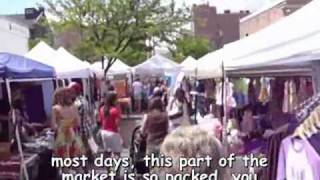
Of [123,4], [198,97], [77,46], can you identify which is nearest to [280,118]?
[198,97]

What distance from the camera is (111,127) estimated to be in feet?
38.3

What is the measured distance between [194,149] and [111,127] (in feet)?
26.1

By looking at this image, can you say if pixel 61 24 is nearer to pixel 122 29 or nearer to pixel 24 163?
pixel 122 29

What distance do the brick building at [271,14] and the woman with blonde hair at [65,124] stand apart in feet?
85.7

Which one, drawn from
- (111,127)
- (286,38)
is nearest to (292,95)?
(111,127)

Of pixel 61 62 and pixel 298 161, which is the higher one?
pixel 61 62

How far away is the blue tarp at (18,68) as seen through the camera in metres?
10.1

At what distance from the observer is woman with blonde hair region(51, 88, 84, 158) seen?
1051cm

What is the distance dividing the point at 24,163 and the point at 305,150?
22.4ft

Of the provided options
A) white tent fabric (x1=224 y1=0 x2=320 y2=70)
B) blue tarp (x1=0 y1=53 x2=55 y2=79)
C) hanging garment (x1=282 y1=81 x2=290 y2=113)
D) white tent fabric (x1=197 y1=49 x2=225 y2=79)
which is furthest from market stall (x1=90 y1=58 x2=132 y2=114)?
white tent fabric (x1=224 y1=0 x2=320 y2=70)

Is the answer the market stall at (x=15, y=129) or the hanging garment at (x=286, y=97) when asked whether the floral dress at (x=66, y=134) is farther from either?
the hanging garment at (x=286, y=97)

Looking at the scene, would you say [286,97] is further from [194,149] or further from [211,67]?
[194,149]

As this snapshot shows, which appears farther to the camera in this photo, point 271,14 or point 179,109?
point 271,14

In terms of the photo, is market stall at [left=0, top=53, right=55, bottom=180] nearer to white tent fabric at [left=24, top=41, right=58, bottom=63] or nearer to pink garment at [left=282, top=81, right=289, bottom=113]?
pink garment at [left=282, top=81, right=289, bottom=113]
